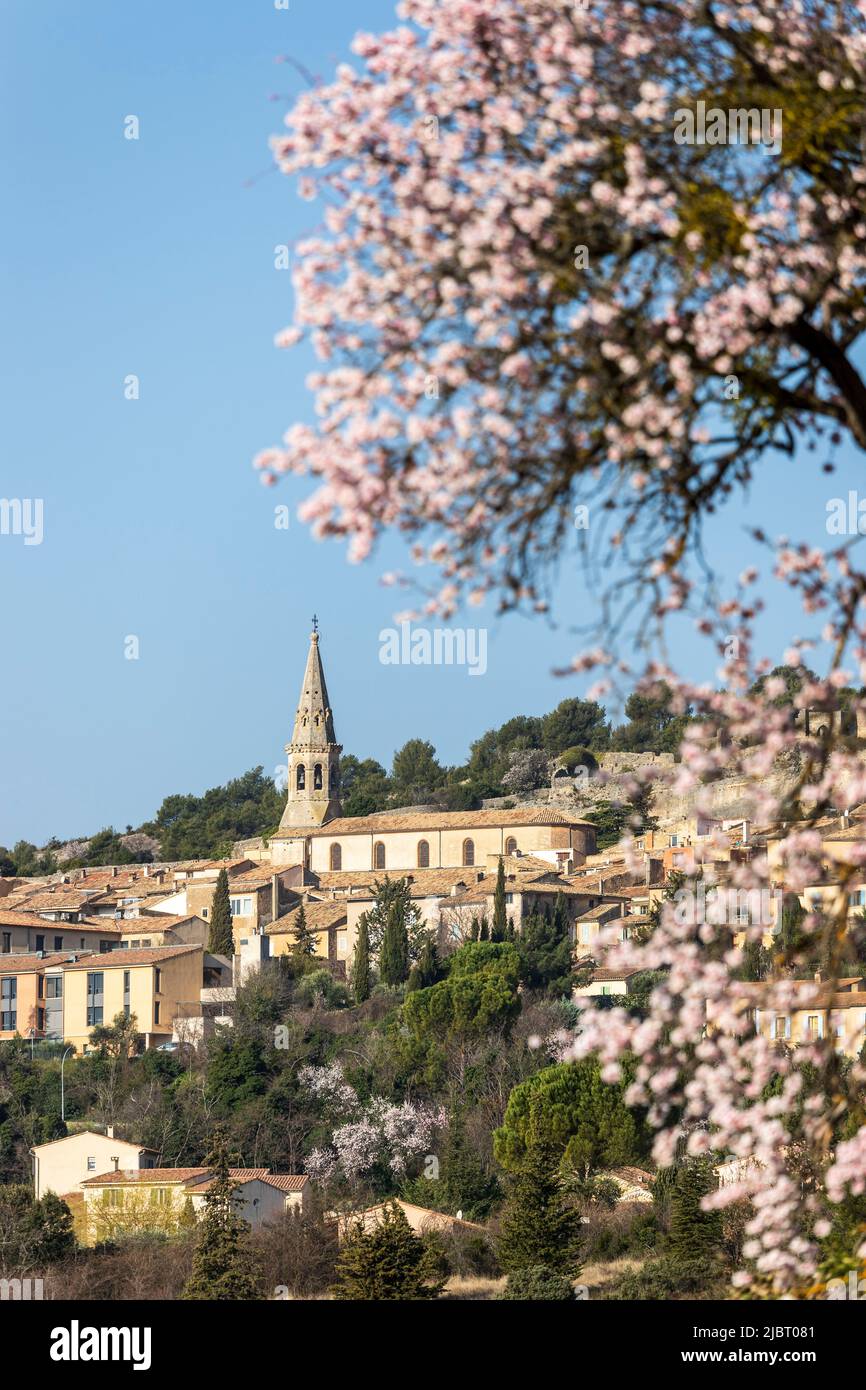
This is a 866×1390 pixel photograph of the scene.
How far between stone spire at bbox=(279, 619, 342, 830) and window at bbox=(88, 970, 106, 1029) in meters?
31.7

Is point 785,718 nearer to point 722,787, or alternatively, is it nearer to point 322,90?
point 322,90

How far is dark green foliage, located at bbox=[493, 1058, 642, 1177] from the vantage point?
46719mm

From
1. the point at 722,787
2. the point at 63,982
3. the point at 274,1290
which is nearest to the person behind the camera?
the point at 274,1290

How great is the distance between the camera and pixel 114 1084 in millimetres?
57125

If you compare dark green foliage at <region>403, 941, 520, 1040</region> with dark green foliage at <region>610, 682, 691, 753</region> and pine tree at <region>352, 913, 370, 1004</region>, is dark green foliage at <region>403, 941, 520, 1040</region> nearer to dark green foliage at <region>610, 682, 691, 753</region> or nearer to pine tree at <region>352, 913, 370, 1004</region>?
pine tree at <region>352, 913, 370, 1004</region>

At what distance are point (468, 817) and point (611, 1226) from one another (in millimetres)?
47165

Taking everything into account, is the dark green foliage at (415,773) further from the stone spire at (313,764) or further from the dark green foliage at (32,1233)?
the dark green foliage at (32,1233)

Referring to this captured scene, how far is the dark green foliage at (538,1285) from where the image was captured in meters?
35.5

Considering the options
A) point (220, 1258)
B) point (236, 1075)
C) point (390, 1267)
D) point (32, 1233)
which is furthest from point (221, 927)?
point (390, 1267)

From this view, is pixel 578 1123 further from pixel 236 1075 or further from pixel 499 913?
pixel 499 913

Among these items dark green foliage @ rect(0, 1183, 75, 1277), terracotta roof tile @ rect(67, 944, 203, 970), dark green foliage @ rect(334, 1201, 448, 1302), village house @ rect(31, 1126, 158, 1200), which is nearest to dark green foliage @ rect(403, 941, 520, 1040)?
terracotta roof tile @ rect(67, 944, 203, 970)

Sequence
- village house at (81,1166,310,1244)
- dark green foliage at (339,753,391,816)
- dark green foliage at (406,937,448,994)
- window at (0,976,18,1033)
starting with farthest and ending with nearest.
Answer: dark green foliage at (339,753,391,816)
window at (0,976,18,1033)
dark green foliage at (406,937,448,994)
village house at (81,1166,310,1244)
